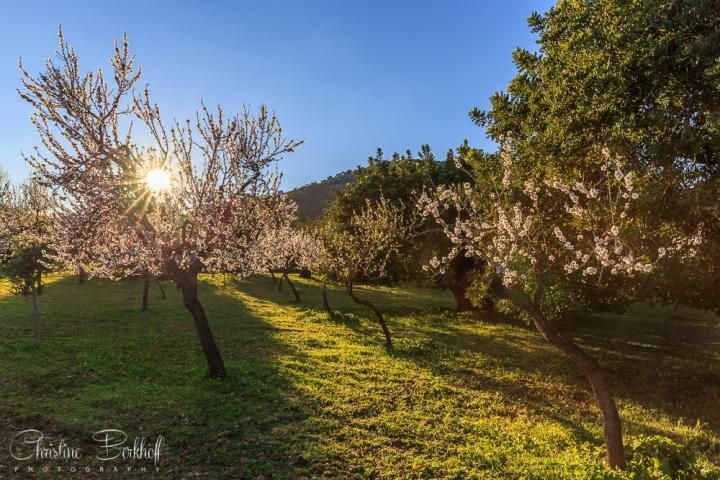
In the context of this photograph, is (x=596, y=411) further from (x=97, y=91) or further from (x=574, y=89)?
Answer: (x=97, y=91)

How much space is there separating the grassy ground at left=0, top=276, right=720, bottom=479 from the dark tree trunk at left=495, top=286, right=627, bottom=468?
0.45 meters

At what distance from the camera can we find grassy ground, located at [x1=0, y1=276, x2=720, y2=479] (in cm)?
Result: 1055

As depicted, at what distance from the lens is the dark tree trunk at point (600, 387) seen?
10133 mm

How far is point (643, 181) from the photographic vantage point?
10.9m

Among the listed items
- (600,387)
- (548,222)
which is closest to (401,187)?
(548,222)

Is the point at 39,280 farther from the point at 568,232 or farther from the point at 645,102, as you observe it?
the point at 645,102

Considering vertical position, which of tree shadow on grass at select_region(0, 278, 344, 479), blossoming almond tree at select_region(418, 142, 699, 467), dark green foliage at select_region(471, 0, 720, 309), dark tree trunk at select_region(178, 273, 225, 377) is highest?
dark green foliage at select_region(471, 0, 720, 309)

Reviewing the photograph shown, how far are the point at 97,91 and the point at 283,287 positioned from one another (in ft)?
146

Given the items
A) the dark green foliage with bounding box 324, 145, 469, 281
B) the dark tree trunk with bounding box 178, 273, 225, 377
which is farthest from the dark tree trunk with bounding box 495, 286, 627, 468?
the dark green foliage with bounding box 324, 145, 469, 281

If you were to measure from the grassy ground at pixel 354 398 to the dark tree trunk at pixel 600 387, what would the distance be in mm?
452

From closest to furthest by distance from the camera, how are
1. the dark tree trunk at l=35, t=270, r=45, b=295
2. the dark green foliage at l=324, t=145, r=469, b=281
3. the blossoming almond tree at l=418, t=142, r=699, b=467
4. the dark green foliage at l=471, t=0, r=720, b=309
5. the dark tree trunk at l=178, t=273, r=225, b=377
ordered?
the dark green foliage at l=471, t=0, r=720, b=309
the blossoming almond tree at l=418, t=142, r=699, b=467
the dark tree trunk at l=178, t=273, r=225, b=377
the dark tree trunk at l=35, t=270, r=45, b=295
the dark green foliage at l=324, t=145, r=469, b=281
